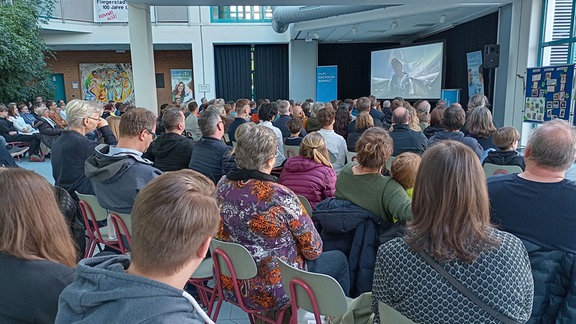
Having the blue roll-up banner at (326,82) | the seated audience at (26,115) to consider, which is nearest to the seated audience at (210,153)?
the seated audience at (26,115)

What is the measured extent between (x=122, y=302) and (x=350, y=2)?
722cm

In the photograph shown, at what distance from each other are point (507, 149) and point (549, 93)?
441 centimetres

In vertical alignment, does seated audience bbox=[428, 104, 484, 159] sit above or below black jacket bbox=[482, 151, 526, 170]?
above

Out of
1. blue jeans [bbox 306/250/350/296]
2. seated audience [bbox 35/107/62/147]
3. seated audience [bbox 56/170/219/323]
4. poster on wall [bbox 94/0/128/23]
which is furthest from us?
poster on wall [bbox 94/0/128/23]

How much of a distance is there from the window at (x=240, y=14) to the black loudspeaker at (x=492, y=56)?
23.5 ft

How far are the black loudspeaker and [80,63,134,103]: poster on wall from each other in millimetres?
11685

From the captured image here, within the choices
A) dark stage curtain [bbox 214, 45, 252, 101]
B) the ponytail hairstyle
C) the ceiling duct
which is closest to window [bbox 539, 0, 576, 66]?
the ceiling duct

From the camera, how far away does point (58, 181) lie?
10.4 ft

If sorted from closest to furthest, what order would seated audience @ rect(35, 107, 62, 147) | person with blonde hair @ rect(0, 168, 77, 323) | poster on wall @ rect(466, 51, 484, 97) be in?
person with blonde hair @ rect(0, 168, 77, 323)
seated audience @ rect(35, 107, 62, 147)
poster on wall @ rect(466, 51, 484, 97)

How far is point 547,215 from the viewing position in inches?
65.5

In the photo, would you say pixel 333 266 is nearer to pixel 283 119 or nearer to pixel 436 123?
pixel 436 123

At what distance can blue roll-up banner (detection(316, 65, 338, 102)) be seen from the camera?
44.0 feet

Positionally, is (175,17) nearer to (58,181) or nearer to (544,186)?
(58,181)

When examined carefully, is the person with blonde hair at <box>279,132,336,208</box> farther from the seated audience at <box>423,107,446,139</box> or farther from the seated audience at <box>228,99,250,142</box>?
the seated audience at <box>228,99,250,142</box>
